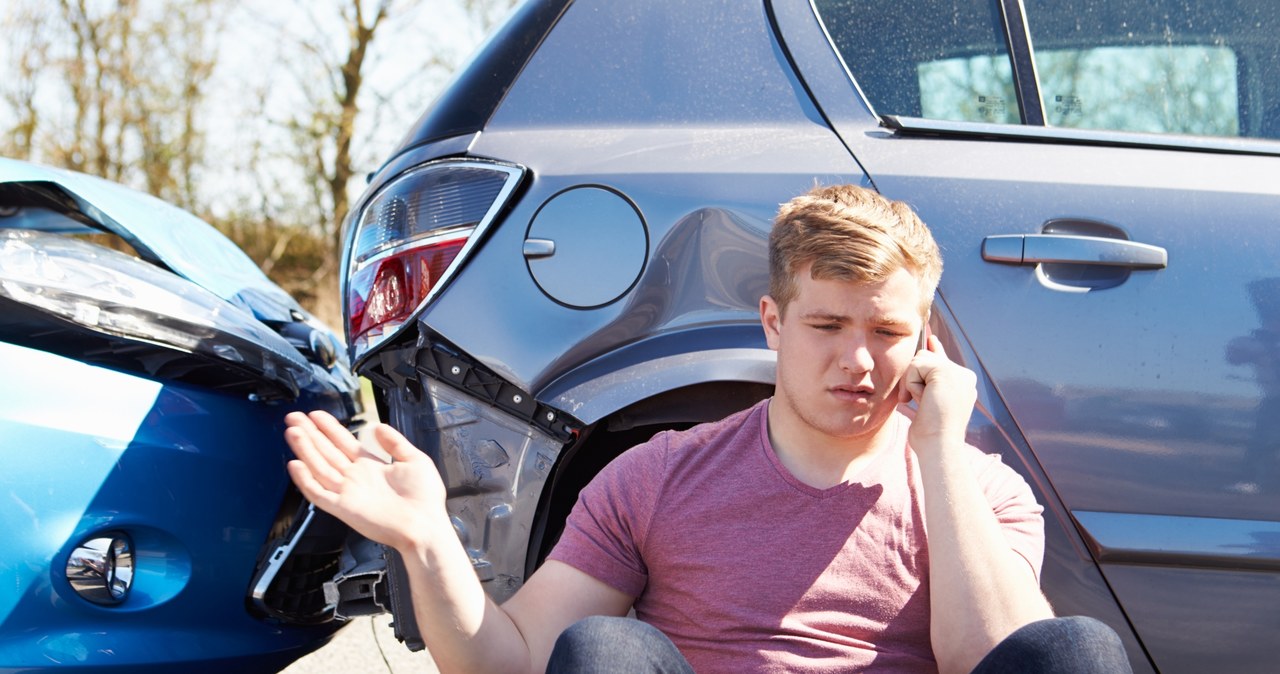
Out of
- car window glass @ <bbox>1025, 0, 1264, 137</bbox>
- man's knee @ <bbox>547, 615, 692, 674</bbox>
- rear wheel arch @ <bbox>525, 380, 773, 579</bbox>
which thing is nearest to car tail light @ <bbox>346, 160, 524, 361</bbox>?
rear wheel arch @ <bbox>525, 380, 773, 579</bbox>

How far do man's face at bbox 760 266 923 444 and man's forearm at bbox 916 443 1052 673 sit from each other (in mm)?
164

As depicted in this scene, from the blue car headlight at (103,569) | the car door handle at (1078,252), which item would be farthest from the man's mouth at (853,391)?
the blue car headlight at (103,569)

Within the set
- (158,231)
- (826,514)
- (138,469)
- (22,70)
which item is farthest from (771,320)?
(22,70)

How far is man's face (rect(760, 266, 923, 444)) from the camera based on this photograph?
6.15 feet

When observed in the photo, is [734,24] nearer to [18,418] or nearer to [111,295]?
[111,295]

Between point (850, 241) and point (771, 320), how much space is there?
206 mm

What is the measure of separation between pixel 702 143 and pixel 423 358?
0.66 m

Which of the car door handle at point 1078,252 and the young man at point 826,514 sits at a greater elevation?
the car door handle at point 1078,252

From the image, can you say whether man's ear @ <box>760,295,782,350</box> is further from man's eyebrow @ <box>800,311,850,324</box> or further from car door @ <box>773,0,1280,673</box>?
car door @ <box>773,0,1280,673</box>

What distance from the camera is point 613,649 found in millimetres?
1621

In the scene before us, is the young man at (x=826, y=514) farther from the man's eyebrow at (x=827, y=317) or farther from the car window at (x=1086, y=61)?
the car window at (x=1086, y=61)

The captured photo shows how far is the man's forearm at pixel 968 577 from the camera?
176 cm

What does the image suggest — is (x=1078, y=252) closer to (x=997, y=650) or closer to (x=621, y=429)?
(x=997, y=650)

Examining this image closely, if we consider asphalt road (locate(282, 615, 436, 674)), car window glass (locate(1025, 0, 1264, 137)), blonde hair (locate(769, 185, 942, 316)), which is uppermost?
car window glass (locate(1025, 0, 1264, 137))
